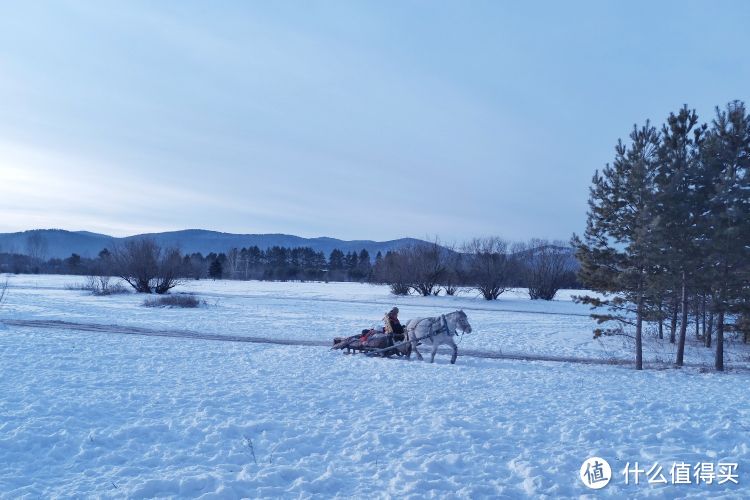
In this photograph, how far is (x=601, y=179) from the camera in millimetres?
19203

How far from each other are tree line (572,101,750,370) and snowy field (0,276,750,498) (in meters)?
2.77

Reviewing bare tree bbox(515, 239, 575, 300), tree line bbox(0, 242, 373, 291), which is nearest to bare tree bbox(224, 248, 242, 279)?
tree line bbox(0, 242, 373, 291)

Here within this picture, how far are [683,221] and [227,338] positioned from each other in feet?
56.4

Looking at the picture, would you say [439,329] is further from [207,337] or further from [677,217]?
[207,337]

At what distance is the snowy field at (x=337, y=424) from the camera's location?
6.55 m

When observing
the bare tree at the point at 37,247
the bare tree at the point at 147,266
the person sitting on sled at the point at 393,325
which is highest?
the bare tree at the point at 37,247

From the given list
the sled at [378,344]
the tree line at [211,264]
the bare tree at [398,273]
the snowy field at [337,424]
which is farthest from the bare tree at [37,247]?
the sled at [378,344]

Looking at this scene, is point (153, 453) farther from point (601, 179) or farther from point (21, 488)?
point (601, 179)

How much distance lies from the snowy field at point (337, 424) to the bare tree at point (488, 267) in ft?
129

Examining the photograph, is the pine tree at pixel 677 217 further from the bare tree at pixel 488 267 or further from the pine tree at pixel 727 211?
the bare tree at pixel 488 267

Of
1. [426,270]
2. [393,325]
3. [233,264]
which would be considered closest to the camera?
[393,325]

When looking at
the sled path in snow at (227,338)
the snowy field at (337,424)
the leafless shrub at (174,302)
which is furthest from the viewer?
the leafless shrub at (174,302)

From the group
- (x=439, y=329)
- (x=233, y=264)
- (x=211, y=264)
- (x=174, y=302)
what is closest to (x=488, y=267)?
(x=174, y=302)

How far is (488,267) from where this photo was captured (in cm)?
5762
